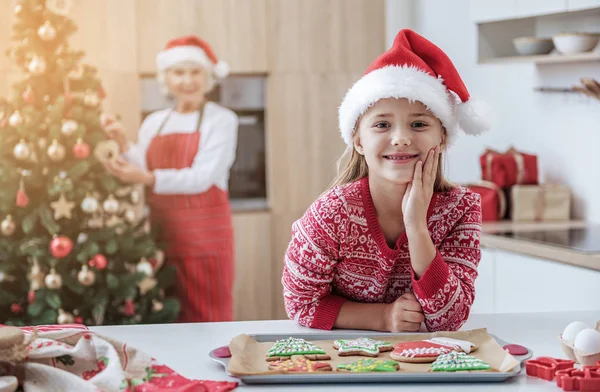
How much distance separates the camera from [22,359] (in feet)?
3.98

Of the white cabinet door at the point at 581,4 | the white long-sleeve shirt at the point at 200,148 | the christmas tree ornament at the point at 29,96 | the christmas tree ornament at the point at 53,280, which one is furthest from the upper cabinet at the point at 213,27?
the white cabinet door at the point at 581,4

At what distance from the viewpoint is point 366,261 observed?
1.67 meters

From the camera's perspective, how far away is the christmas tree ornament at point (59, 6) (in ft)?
12.3

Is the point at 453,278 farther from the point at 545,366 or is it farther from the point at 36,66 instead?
the point at 36,66

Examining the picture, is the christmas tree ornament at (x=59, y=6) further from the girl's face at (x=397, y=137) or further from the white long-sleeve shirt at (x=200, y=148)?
the girl's face at (x=397, y=137)

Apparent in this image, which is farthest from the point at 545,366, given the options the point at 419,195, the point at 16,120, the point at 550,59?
the point at 16,120

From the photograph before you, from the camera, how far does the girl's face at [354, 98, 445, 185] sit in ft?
5.33

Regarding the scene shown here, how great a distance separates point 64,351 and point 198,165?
3.02m

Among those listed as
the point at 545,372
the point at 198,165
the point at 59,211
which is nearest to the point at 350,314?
the point at 545,372

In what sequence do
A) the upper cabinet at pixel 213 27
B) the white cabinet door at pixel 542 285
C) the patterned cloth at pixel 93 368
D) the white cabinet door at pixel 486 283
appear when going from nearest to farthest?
the patterned cloth at pixel 93 368 < the white cabinet door at pixel 542 285 < the white cabinet door at pixel 486 283 < the upper cabinet at pixel 213 27

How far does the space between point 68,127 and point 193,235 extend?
3.14 ft

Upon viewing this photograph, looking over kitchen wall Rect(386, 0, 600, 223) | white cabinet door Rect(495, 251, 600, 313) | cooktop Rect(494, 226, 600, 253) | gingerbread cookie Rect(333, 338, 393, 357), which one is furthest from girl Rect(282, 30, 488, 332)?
kitchen wall Rect(386, 0, 600, 223)

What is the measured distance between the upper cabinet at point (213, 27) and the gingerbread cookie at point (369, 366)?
11.2 feet

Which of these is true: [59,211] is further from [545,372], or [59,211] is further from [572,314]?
[545,372]
